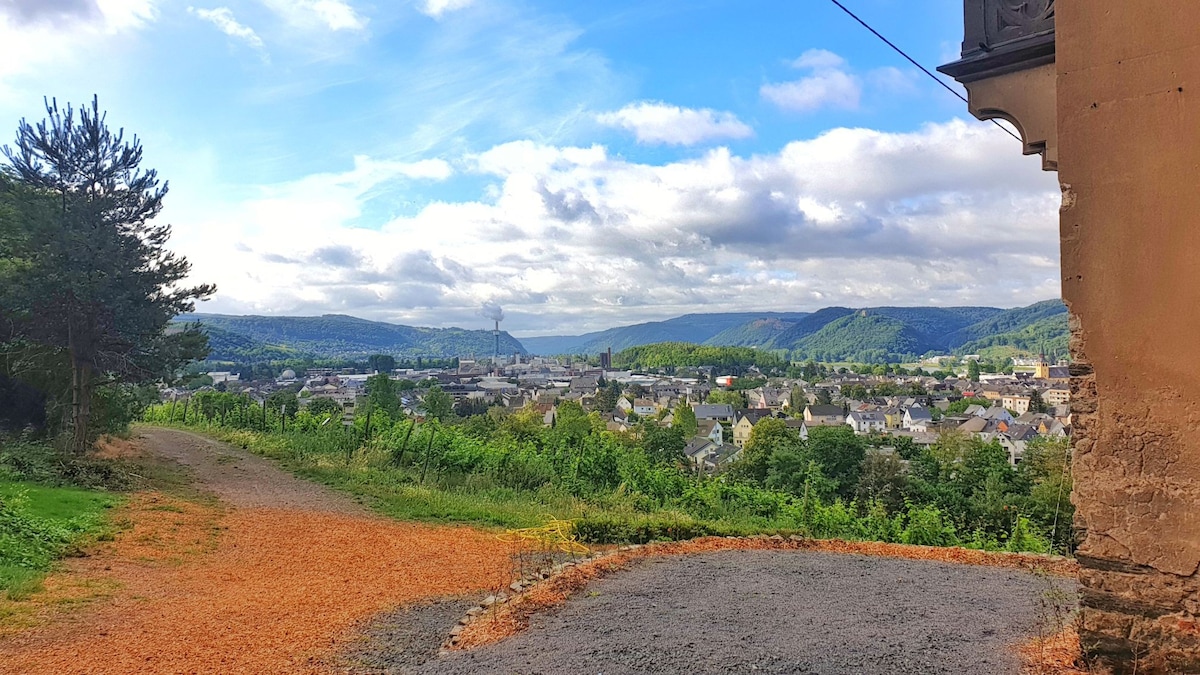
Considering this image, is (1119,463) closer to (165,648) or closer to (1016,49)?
(1016,49)

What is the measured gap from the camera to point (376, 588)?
24.9 feet

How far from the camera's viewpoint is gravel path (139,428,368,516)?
12.8 m

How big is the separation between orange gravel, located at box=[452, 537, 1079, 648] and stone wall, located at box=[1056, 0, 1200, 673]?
2.12 metres

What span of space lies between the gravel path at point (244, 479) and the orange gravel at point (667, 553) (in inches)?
241

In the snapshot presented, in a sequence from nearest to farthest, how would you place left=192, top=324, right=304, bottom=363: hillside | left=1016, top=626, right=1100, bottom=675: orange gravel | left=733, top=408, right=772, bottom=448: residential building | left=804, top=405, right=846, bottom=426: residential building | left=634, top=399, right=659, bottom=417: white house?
left=1016, top=626, right=1100, bottom=675: orange gravel → left=733, top=408, right=772, bottom=448: residential building → left=804, top=405, right=846, bottom=426: residential building → left=634, top=399, right=659, bottom=417: white house → left=192, top=324, right=304, bottom=363: hillside

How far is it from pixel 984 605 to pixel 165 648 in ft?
23.4

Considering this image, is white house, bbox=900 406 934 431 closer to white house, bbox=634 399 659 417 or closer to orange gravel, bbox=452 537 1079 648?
white house, bbox=634 399 659 417

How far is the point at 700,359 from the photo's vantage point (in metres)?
162

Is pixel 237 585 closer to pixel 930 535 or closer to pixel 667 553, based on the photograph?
pixel 667 553

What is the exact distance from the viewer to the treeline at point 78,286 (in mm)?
13492

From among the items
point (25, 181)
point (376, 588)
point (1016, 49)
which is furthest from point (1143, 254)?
point (25, 181)

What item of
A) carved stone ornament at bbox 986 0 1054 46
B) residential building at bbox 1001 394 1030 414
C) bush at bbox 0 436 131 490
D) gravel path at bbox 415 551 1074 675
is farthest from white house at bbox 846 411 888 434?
carved stone ornament at bbox 986 0 1054 46

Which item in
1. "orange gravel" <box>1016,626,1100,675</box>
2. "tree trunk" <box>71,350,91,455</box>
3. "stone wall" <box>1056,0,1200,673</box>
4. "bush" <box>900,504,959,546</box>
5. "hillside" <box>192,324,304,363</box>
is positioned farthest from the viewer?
"hillside" <box>192,324,304,363</box>

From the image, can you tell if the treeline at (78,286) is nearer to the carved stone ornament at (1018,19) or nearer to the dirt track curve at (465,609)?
the dirt track curve at (465,609)
